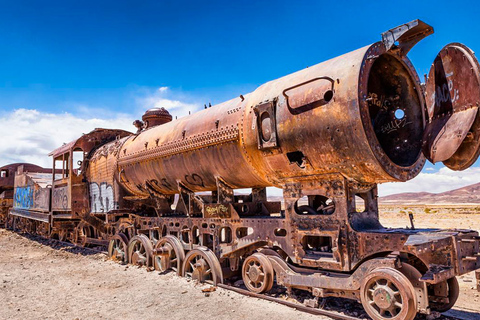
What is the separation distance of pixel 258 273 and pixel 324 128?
2617mm

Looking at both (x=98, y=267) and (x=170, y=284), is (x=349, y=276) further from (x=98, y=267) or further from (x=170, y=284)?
(x=98, y=267)

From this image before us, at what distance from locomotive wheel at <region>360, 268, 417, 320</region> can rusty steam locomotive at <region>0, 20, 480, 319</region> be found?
0.04ft

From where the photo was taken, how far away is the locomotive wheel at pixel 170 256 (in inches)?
292

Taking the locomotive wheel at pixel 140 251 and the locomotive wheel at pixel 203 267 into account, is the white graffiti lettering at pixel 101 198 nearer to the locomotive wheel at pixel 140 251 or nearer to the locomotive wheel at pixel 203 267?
the locomotive wheel at pixel 140 251

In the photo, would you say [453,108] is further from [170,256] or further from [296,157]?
[170,256]

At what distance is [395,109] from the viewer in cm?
515

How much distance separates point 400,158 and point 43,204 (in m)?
12.9

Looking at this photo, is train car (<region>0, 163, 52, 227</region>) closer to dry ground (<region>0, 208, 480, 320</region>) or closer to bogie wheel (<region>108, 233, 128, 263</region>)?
dry ground (<region>0, 208, 480, 320</region>)

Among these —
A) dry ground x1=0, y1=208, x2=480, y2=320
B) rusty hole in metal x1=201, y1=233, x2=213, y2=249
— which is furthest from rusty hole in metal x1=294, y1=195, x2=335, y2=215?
rusty hole in metal x1=201, y1=233, x2=213, y2=249

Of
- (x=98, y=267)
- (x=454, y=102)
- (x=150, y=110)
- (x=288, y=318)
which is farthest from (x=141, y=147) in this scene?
(x=454, y=102)

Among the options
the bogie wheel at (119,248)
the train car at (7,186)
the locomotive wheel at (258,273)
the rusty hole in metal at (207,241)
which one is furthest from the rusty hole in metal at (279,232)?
the train car at (7,186)

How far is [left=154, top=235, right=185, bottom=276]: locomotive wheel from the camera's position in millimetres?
7410

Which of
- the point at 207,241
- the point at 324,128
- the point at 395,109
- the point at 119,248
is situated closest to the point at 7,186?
the point at 119,248

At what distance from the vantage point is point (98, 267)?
29.3 feet
